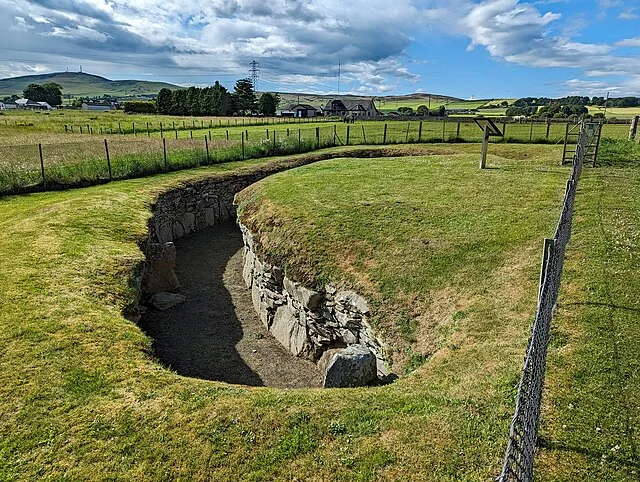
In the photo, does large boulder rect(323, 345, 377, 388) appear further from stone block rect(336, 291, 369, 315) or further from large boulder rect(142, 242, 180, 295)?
large boulder rect(142, 242, 180, 295)

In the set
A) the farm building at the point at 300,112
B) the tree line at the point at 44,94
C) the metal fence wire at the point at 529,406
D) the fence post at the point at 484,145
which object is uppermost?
the tree line at the point at 44,94

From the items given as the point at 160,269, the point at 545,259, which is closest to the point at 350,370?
the point at 545,259

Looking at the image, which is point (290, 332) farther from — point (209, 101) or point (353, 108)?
point (353, 108)

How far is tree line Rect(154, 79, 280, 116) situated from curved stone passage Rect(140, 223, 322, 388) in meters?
70.6

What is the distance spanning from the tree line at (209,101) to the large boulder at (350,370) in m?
79.1

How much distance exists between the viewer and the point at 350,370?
738cm

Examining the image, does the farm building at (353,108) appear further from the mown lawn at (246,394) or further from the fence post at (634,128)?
the mown lawn at (246,394)

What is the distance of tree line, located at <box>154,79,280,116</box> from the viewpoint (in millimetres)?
80250

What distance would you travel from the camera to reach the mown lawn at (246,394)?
466cm

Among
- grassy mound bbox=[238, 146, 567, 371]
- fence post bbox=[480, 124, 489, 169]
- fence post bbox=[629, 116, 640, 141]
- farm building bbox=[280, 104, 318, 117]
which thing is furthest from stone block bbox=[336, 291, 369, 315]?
farm building bbox=[280, 104, 318, 117]

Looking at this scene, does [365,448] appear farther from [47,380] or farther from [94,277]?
[94,277]

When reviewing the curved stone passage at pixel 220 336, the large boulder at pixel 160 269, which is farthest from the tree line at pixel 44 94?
the large boulder at pixel 160 269

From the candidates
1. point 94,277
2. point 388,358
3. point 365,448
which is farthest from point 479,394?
point 94,277

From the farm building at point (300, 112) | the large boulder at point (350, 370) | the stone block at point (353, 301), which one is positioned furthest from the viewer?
the farm building at point (300, 112)
